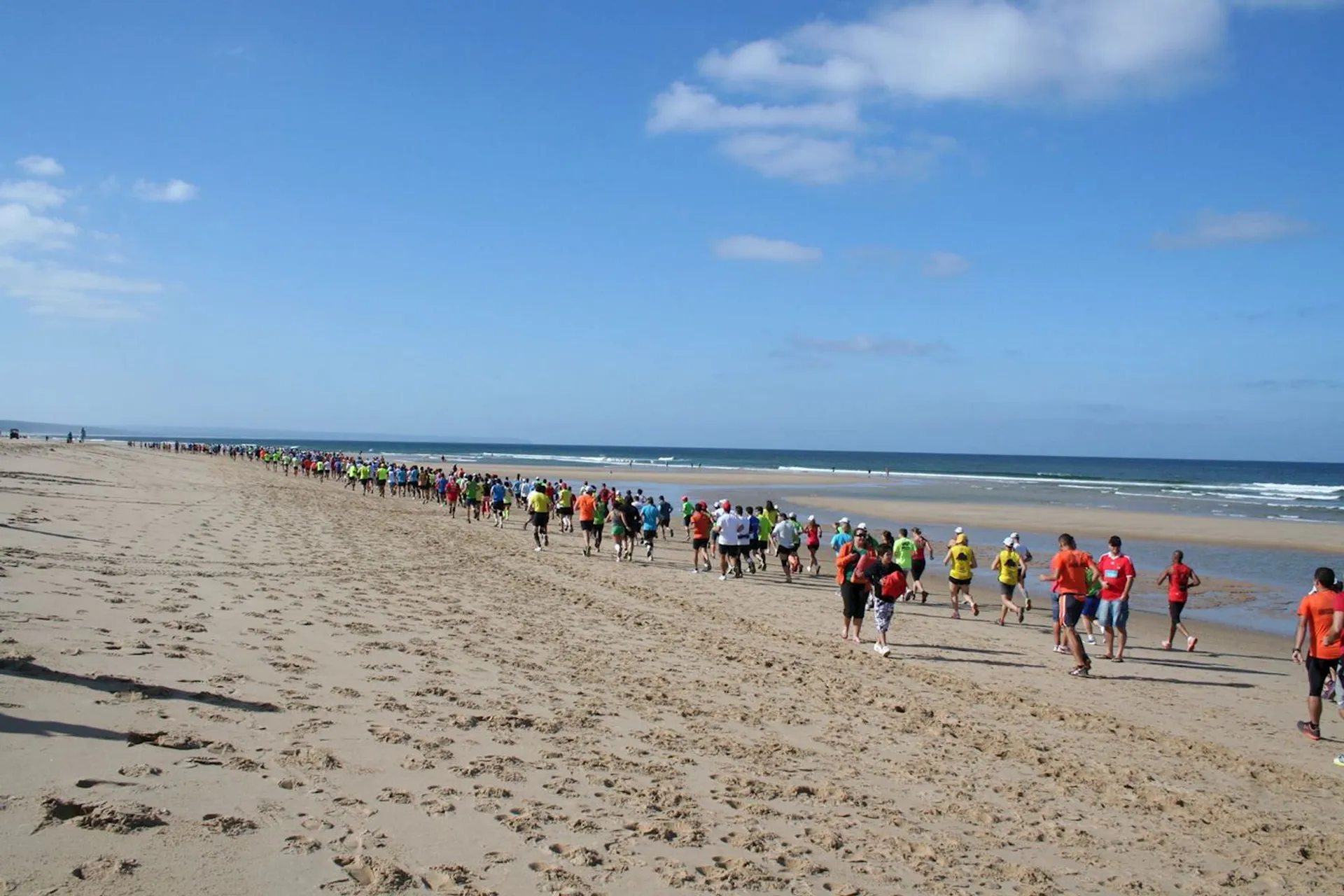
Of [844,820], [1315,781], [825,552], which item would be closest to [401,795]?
[844,820]

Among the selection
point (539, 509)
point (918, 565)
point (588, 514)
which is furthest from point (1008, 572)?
point (539, 509)

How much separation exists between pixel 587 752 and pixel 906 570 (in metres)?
9.41

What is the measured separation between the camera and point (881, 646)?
412 inches

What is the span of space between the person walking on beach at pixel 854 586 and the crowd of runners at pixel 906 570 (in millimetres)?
13

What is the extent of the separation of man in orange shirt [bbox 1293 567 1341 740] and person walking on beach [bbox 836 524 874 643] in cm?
437

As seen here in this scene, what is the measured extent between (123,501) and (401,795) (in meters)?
19.5

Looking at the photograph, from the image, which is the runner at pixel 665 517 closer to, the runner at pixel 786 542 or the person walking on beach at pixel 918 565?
the runner at pixel 786 542

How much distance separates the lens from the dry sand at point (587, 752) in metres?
4.18

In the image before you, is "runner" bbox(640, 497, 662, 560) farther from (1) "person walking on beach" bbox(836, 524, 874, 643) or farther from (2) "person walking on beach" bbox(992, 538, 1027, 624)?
(2) "person walking on beach" bbox(992, 538, 1027, 624)

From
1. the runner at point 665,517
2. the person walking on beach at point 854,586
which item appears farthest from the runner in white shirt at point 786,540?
the person walking on beach at point 854,586

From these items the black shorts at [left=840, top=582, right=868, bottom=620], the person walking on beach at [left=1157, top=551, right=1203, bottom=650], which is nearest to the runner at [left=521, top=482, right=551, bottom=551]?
the black shorts at [left=840, top=582, right=868, bottom=620]

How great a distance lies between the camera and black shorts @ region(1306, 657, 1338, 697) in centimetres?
767

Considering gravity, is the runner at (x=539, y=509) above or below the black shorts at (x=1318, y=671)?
above

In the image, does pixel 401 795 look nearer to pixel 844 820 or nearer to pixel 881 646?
pixel 844 820
